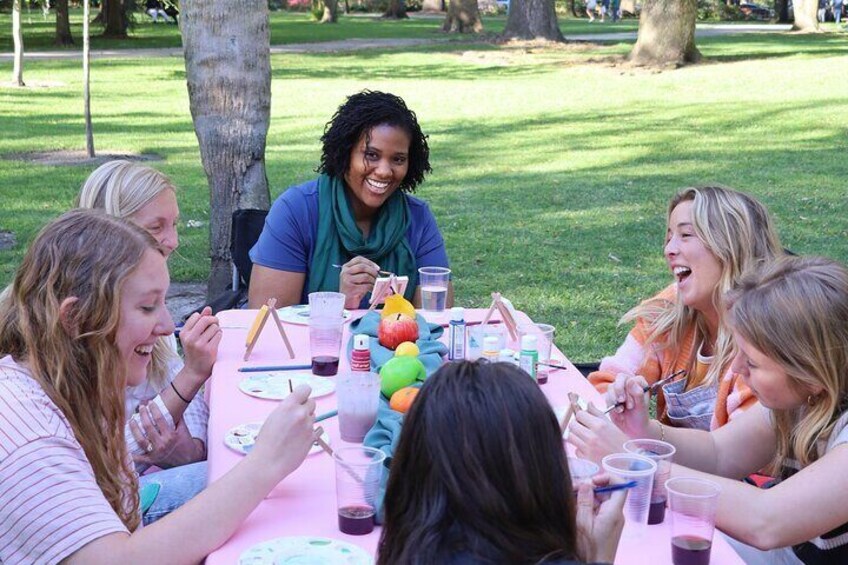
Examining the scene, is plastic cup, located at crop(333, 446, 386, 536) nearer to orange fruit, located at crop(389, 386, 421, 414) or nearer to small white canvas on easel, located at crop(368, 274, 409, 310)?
orange fruit, located at crop(389, 386, 421, 414)

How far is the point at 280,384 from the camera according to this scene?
3.29m

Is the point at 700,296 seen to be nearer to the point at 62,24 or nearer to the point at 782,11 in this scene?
the point at 62,24

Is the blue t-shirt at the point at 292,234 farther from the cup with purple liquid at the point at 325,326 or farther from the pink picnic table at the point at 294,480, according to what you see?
the cup with purple liquid at the point at 325,326

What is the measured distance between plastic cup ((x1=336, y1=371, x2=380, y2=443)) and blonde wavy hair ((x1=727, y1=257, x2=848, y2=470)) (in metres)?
0.95

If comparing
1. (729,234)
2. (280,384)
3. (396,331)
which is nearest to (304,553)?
(280,384)

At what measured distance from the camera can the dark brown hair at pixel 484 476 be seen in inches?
63.8

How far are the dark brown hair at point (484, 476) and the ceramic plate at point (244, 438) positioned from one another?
3.38ft

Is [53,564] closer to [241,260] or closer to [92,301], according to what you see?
[92,301]

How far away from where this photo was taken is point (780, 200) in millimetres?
10266

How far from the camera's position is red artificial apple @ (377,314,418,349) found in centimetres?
348

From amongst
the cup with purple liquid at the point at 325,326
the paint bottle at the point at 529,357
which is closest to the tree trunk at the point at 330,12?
the cup with purple liquid at the point at 325,326

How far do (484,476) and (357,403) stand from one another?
44.9 inches

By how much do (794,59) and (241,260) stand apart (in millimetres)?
20217

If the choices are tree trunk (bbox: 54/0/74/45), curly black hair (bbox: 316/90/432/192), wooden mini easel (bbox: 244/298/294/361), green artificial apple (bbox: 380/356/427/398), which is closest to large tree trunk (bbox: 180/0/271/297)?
curly black hair (bbox: 316/90/432/192)
